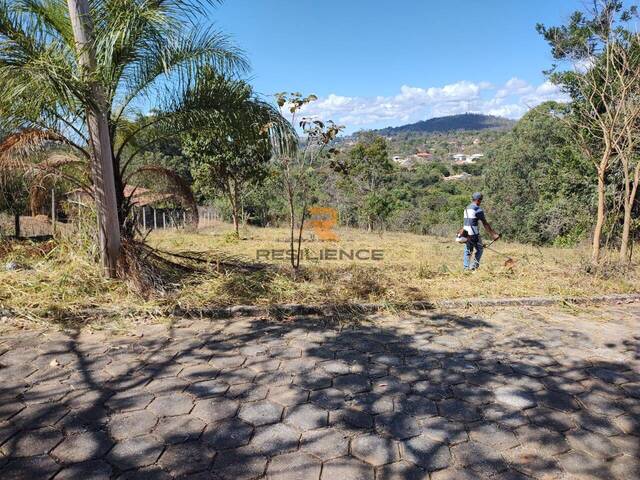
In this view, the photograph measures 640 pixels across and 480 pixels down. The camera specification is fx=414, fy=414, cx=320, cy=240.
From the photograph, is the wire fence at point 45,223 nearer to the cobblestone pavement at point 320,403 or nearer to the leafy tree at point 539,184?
the cobblestone pavement at point 320,403

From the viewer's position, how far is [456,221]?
83.8 ft

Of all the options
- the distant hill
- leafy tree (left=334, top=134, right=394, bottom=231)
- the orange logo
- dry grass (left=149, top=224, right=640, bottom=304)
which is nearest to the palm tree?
dry grass (left=149, top=224, right=640, bottom=304)

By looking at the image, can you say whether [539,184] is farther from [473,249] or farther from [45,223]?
[45,223]

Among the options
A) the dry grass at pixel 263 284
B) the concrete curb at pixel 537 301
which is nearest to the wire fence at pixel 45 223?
the dry grass at pixel 263 284

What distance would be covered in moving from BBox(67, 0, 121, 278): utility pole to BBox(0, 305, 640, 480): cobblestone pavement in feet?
4.85

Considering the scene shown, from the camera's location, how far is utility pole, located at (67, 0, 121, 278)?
431 centimetres

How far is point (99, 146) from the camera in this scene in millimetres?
4777

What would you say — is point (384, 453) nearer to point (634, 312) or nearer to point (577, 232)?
point (634, 312)

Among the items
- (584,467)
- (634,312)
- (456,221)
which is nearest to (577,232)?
(634,312)

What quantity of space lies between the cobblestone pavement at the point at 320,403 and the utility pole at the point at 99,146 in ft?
4.85

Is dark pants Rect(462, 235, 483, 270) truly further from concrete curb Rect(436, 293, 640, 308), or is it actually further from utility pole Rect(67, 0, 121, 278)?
utility pole Rect(67, 0, 121, 278)

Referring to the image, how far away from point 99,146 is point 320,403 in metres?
3.89

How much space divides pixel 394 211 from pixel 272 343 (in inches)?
858

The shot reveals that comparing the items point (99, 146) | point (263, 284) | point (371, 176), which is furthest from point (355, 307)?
point (371, 176)
